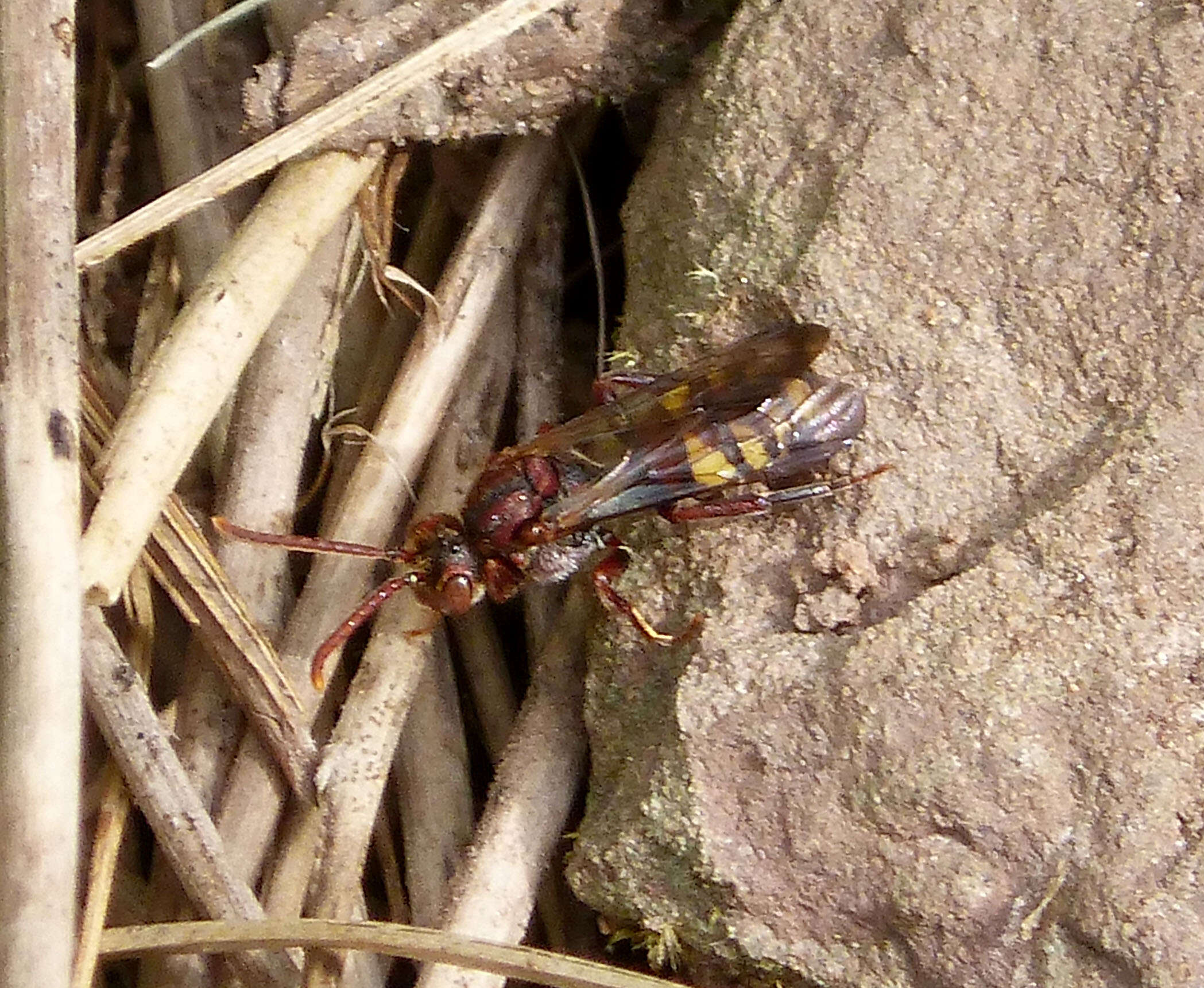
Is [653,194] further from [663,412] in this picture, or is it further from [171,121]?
[171,121]

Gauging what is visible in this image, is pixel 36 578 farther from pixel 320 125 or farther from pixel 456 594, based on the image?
pixel 320 125

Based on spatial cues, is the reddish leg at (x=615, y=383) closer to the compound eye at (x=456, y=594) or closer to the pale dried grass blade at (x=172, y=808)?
the compound eye at (x=456, y=594)

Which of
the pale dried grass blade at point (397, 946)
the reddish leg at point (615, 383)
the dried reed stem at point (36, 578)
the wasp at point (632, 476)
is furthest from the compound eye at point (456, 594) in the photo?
the dried reed stem at point (36, 578)

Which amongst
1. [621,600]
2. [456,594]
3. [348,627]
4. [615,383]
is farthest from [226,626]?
Answer: [615,383]

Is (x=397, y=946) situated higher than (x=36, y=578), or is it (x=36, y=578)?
(x=36, y=578)

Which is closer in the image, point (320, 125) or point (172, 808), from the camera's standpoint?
point (172, 808)

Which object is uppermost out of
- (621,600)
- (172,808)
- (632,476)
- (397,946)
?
(632,476)
